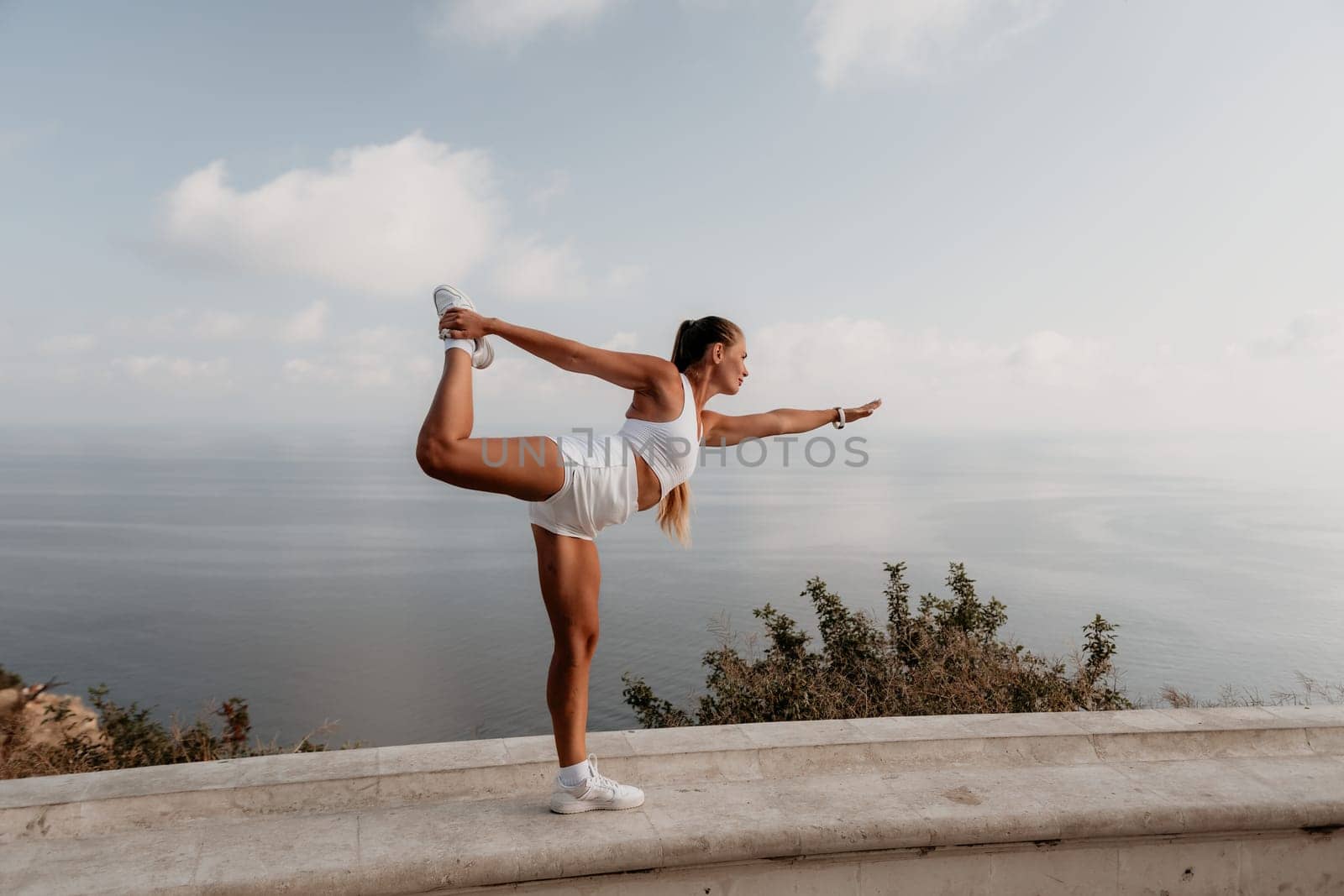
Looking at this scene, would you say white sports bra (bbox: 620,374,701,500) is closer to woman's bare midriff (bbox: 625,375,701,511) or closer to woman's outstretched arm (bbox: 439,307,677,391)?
woman's bare midriff (bbox: 625,375,701,511)

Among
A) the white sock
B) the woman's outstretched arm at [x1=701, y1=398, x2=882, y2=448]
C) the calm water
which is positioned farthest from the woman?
the calm water

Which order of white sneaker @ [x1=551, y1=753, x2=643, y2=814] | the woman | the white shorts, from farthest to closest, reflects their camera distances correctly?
white sneaker @ [x1=551, y1=753, x2=643, y2=814] < the white shorts < the woman

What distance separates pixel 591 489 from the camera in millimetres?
2596

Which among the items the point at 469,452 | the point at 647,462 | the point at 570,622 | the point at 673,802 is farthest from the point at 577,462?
the point at 673,802

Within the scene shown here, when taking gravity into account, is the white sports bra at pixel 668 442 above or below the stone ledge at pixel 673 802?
above

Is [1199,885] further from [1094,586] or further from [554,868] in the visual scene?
[1094,586]

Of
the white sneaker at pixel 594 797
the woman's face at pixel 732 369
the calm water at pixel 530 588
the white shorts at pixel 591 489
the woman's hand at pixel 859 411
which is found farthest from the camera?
the calm water at pixel 530 588

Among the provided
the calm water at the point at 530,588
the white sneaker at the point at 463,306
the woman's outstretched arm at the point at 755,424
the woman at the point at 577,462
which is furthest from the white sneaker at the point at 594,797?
the calm water at the point at 530,588

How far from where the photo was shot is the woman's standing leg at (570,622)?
2.66m

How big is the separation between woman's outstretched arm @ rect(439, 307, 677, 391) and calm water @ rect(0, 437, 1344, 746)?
4.54m

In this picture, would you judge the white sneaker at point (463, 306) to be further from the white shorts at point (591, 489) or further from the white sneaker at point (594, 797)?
the white sneaker at point (594, 797)

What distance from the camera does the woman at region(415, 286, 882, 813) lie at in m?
2.46

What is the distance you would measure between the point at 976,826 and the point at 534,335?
189 cm

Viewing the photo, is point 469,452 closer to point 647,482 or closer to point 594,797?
point 647,482
